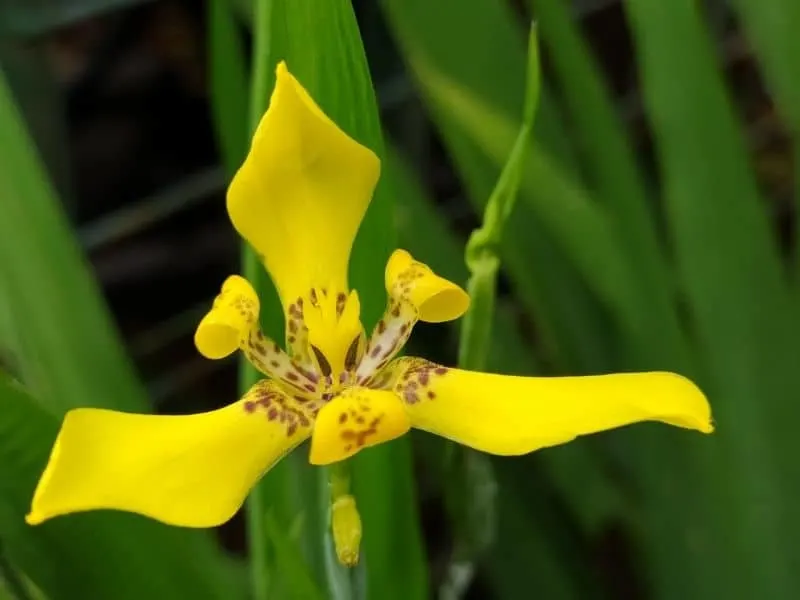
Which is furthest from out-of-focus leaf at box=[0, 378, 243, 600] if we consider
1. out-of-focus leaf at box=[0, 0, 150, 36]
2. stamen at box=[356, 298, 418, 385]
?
out-of-focus leaf at box=[0, 0, 150, 36]

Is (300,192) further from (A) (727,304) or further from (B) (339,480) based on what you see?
(A) (727,304)

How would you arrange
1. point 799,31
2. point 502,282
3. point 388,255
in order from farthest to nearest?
point 502,282 < point 799,31 < point 388,255

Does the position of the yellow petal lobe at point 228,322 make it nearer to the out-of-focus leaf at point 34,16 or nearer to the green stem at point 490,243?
the green stem at point 490,243

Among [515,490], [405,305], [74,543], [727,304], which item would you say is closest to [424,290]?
[405,305]

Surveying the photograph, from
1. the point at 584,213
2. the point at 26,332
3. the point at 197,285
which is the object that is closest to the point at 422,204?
the point at 584,213

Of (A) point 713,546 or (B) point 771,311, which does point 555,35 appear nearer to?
(B) point 771,311

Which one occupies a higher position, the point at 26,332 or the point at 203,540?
the point at 26,332

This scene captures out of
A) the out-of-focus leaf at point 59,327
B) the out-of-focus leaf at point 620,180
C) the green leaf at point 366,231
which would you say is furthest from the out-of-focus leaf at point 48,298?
the out-of-focus leaf at point 620,180
